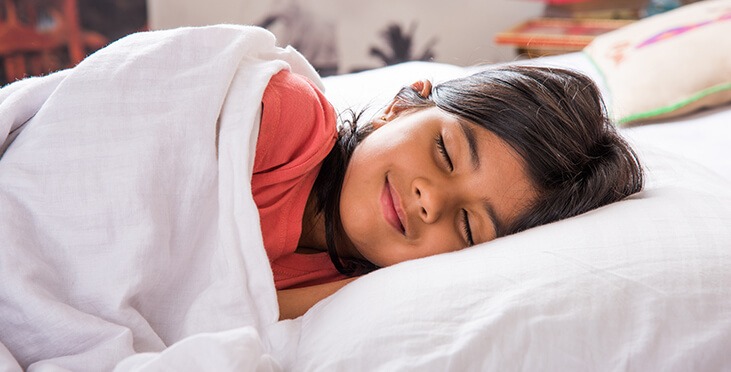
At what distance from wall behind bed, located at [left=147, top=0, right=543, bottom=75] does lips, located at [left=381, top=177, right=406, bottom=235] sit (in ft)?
5.21

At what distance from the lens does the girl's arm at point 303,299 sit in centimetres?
91

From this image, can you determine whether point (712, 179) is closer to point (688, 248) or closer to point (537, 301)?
point (688, 248)

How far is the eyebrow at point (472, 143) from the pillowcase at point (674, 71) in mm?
560

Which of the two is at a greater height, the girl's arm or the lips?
the lips

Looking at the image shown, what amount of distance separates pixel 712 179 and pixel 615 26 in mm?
1415

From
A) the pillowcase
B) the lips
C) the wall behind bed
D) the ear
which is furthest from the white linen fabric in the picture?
the wall behind bed

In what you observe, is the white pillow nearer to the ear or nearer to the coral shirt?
the coral shirt

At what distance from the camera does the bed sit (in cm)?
70

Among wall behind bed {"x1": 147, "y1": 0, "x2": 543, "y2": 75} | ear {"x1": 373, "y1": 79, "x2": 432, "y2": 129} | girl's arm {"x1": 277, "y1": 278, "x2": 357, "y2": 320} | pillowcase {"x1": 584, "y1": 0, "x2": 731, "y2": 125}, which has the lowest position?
wall behind bed {"x1": 147, "y1": 0, "x2": 543, "y2": 75}

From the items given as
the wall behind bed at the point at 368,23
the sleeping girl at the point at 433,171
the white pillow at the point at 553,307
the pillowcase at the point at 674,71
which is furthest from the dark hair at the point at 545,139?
the wall behind bed at the point at 368,23

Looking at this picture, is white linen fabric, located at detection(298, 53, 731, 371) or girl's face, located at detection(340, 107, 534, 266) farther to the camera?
girl's face, located at detection(340, 107, 534, 266)

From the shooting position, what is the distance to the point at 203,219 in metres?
0.89

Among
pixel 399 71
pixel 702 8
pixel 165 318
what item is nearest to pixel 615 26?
pixel 702 8

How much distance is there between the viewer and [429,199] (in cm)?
93
